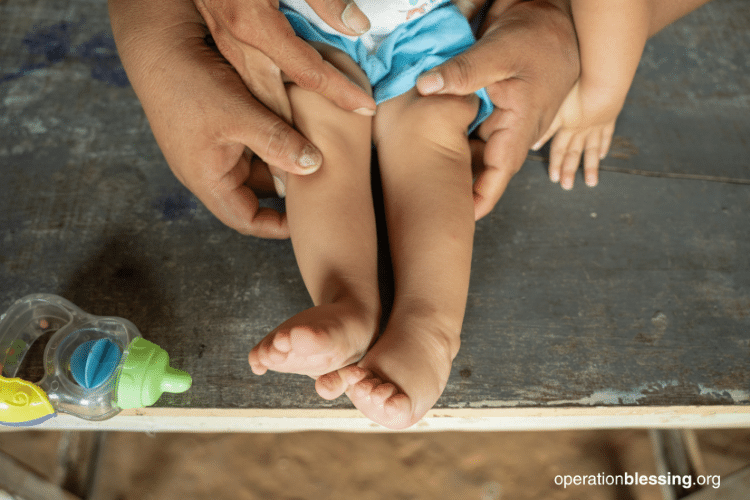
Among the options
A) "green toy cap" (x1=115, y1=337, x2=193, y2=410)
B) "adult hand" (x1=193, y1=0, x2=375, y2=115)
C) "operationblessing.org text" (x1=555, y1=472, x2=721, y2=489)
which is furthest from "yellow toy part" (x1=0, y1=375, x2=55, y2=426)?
"operationblessing.org text" (x1=555, y1=472, x2=721, y2=489)

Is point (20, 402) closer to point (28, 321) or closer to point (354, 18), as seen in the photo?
point (28, 321)

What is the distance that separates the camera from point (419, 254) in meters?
0.80

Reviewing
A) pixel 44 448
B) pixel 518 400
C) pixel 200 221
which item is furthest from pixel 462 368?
pixel 44 448

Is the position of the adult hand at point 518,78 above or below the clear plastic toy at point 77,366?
above

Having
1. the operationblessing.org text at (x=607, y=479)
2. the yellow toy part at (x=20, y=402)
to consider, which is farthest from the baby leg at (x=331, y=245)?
the operationblessing.org text at (x=607, y=479)

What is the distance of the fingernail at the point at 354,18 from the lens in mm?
747

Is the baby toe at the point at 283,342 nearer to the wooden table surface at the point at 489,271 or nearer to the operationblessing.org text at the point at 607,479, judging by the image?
the wooden table surface at the point at 489,271

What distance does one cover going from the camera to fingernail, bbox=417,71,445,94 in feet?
2.77

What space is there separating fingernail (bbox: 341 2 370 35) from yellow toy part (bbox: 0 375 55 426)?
0.77m

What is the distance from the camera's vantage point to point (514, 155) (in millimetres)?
954

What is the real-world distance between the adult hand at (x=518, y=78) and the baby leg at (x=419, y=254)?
7 cm

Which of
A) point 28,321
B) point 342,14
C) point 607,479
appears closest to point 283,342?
point 342,14

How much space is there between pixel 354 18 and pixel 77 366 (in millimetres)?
726

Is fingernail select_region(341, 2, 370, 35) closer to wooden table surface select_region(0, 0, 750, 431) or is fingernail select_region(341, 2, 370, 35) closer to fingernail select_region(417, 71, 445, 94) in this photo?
fingernail select_region(417, 71, 445, 94)
